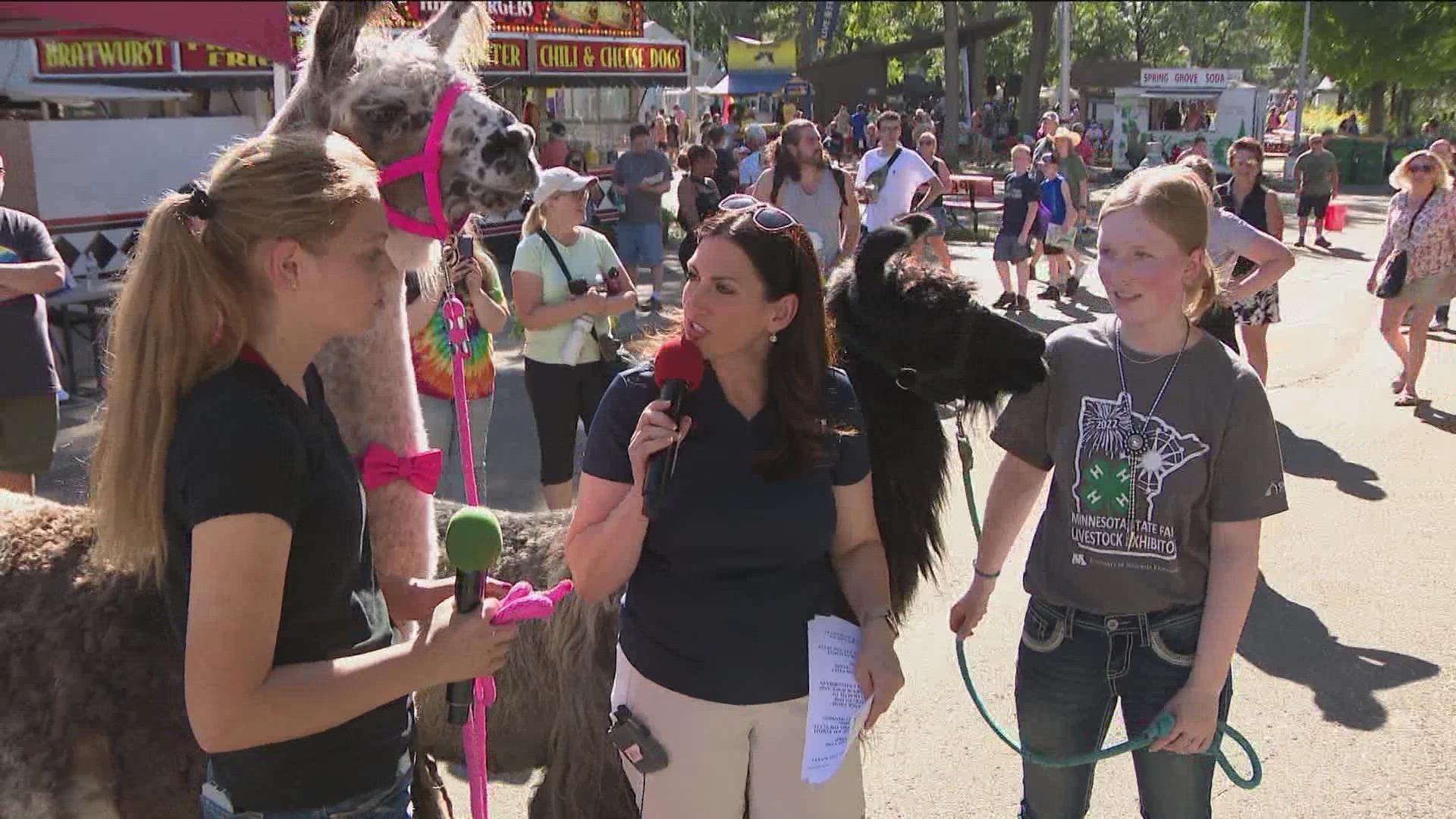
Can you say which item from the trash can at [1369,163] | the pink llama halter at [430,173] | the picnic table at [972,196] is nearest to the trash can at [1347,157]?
the trash can at [1369,163]

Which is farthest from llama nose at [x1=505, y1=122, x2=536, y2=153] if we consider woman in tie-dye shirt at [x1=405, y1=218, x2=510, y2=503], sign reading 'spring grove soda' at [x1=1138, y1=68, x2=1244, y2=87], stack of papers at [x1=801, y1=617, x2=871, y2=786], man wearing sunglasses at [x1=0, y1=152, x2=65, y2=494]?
sign reading 'spring grove soda' at [x1=1138, y1=68, x2=1244, y2=87]

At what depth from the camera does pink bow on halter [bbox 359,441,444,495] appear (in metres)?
2.14

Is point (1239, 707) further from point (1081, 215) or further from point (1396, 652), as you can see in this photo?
point (1081, 215)

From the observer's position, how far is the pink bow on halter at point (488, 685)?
1.63 m

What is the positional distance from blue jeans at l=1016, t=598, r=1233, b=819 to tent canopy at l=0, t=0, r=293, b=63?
1.93 meters

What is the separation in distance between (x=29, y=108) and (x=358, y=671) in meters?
13.1

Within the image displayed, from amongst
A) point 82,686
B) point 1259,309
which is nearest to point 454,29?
point 82,686

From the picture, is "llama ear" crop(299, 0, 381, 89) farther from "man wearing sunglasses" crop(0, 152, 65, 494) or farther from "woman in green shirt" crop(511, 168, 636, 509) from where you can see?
"man wearing sunglasses" crop(0, 152, 65, 494)

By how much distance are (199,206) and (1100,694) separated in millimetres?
1926

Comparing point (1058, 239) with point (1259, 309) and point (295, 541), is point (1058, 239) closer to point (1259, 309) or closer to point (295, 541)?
point (1259, 309)

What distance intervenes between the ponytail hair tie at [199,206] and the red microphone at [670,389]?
72 centimetres

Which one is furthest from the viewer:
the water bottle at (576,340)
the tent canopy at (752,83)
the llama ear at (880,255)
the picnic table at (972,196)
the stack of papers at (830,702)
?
the tent canopy at (752,83)

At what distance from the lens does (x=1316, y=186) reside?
16328 millimetres

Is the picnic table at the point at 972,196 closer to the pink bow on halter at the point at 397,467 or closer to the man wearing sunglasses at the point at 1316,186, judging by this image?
the man wearing sunglasses at the point at 1316,186
